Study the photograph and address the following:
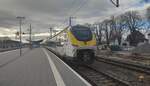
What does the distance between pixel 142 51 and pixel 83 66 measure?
29.5 meters

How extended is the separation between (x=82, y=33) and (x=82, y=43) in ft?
3.03

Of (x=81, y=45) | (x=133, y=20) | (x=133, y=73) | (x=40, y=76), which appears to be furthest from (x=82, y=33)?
(x=133, y=20)

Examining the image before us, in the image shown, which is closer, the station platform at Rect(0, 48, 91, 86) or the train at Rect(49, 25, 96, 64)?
the station platform at Rect(0, 48, 91, 86)

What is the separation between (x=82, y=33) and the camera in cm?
2081

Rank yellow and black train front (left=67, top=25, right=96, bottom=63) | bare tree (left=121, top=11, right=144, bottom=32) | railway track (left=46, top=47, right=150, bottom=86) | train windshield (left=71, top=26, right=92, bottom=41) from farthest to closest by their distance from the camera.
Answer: bare tree (left=121, top=11, right=144, bottom=32) < train windshield (left=71, top=26, right=92, bottom=41) < yellow and black train front (left=67, top=25, right=96, bottom=63) < railway track (left=46, top=47, right=150, bottom=86)

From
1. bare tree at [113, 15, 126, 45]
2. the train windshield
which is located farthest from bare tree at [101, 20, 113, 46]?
the train windshield

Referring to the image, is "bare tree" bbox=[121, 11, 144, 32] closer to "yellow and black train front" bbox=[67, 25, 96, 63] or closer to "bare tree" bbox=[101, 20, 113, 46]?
"bare tree" bbox=[101, 20, 113, 46]

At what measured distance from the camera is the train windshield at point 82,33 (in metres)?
20.5

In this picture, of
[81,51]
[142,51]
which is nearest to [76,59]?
[81,51]

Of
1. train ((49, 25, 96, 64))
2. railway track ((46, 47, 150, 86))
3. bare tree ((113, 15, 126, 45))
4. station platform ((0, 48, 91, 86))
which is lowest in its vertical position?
railway track ((46, 47, 150, 86))

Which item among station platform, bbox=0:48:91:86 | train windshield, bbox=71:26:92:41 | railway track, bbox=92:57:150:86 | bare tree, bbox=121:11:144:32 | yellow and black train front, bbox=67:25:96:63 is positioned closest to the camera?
station platform, bbox=0:48:91:86

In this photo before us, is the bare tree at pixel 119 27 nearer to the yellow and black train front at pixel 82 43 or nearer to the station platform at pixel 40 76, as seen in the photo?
the yellow and black train front at pixel 82 43

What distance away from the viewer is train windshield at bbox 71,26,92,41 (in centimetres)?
2052

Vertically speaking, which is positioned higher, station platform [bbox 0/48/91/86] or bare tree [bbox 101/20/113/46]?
bare tree [bbox 101/20/113/46]
